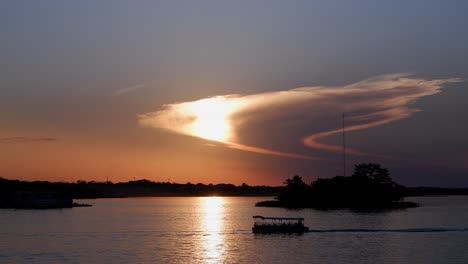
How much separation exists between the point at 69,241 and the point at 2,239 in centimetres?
1107

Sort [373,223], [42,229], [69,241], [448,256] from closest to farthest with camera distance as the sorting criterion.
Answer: [448,256], [69,241], [42,229], [373,223]

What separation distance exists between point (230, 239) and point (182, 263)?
28853 mm

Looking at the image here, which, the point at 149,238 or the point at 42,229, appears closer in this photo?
the point at 149,238

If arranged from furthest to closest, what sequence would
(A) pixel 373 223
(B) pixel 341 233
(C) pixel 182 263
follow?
(A) pixel 373 223 → (B) pixel 341 233 → (C) pixel 182 263

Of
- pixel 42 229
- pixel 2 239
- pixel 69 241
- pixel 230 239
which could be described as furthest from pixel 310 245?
pixel 42 229

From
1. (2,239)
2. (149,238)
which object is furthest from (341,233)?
(2,239)

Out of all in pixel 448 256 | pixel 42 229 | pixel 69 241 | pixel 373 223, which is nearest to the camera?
pixel 448 256

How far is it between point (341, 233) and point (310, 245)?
1931cm

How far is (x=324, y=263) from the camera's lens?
7244cm

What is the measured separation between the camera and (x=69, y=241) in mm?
97625

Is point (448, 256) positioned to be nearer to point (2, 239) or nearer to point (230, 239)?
point (230, 239)

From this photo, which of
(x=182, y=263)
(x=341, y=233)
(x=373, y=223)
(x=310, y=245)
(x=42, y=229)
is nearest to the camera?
(x=182, y=263)

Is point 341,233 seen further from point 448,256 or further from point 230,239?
point 448,256

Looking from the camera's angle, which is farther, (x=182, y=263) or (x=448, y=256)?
(x=448, y=256)
